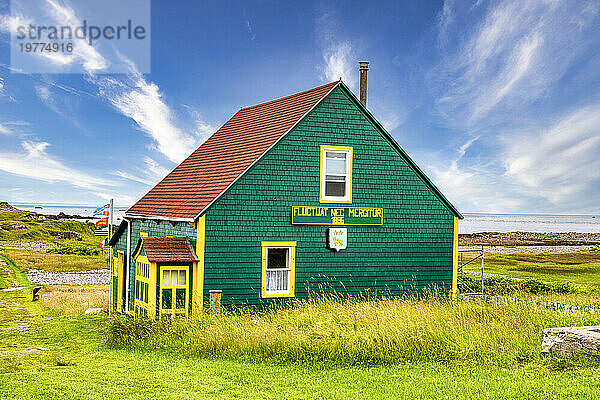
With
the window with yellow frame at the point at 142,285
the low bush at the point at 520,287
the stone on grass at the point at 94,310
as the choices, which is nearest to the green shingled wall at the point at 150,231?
the stone on grass at the point at 94,310

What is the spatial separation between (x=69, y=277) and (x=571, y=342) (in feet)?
116

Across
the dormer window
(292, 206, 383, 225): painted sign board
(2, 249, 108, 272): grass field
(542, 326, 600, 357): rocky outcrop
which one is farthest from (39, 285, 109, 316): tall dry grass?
(542, 326, 600, 357): rocky outcrop

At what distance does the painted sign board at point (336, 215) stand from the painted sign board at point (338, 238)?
0.23m

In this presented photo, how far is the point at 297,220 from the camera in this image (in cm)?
1895

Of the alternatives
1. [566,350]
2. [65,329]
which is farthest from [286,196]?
[566,350]

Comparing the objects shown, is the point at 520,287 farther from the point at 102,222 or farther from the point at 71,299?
the point at 71,299

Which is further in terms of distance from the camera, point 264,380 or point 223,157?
point 223,157

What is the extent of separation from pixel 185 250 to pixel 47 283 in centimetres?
2139

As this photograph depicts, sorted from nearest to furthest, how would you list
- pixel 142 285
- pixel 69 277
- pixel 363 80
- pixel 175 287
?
pixel 175 287 → pixel 142 285 → pixel 363 80 → pixel 69 277

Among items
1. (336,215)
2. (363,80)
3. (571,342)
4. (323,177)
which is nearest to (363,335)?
(571,342)

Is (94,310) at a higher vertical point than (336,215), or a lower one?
lower

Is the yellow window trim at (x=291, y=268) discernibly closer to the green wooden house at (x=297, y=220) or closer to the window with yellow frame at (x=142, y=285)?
the green wooden house at (x=297, y=220)

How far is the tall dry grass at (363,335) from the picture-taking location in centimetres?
1286

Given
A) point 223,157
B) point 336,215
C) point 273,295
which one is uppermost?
point 223,157
